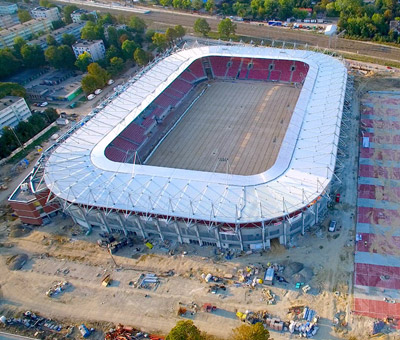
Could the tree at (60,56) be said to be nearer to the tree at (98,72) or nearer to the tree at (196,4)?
the tree at (98,72)

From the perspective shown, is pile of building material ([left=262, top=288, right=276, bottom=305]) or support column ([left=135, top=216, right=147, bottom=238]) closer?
pile of building material ([left=262, top=288, right=276, bottom=305])

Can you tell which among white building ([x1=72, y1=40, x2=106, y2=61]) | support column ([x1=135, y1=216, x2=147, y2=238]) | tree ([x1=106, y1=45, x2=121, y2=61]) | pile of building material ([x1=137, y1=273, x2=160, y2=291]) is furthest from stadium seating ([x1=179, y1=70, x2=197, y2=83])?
pile of building material ([x1=137, y1=273, x2=160, y2=291])

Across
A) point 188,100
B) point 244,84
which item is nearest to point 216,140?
point 188,100

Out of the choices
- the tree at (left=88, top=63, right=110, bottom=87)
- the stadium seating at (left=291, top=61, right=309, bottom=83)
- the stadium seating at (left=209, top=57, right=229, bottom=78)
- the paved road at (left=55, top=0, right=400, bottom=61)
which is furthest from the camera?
the paved road at (left=55, top=0, right=400, bottom=61)

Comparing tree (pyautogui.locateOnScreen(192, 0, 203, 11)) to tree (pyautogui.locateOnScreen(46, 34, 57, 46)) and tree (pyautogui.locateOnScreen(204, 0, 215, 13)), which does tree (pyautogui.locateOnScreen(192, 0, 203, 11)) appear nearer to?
tree (pyautogui.locateOnScreen(204, 0, 215, 13))

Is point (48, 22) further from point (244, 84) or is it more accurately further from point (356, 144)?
point (356, 144)

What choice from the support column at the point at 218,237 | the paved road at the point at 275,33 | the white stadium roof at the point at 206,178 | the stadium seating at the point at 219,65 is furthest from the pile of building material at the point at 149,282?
the paved road at the point at 275,33
